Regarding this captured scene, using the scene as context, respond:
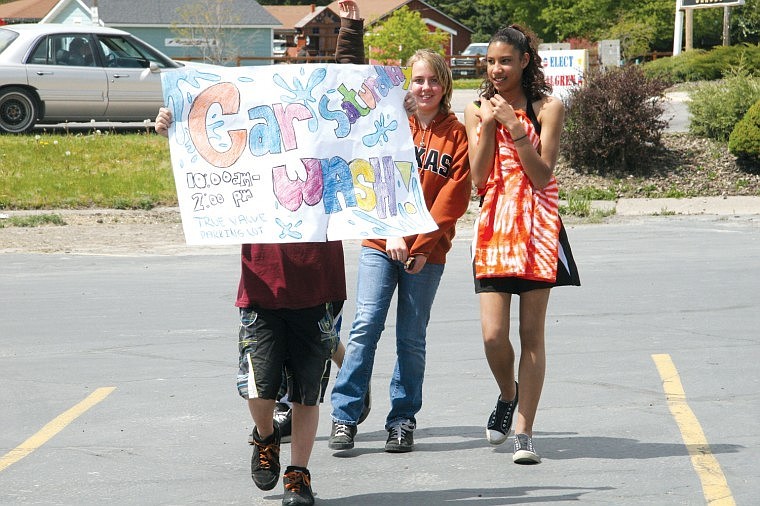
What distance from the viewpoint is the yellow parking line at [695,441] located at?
475 centimetres

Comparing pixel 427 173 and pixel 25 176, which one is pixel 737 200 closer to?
pixel 25 176

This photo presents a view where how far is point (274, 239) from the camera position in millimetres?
4559

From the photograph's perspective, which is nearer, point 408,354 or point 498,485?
point 498,485

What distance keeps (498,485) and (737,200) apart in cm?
1176

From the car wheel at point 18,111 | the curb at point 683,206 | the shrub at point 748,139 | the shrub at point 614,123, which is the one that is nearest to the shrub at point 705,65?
the shrub at point 748,139

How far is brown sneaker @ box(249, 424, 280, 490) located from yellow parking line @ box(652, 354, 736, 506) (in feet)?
5.87

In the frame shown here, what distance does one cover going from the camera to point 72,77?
18.4 meters

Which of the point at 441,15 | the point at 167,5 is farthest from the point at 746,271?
the point at 441,15

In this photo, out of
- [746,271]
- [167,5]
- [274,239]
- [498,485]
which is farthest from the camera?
[167,5]

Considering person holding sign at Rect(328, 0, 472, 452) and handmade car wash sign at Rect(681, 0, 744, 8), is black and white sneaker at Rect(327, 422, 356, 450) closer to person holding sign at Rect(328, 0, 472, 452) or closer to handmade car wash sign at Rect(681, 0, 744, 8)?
person holding sign at Rect(328, 0, 472, 452)

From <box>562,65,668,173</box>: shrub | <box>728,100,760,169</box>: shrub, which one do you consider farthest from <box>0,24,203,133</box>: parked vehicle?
<box>728,100,760,169</box>: shrub

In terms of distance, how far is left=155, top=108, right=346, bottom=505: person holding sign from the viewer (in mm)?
4590

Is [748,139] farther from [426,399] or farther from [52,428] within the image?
[52,428]

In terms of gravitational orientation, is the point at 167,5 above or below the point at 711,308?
above
